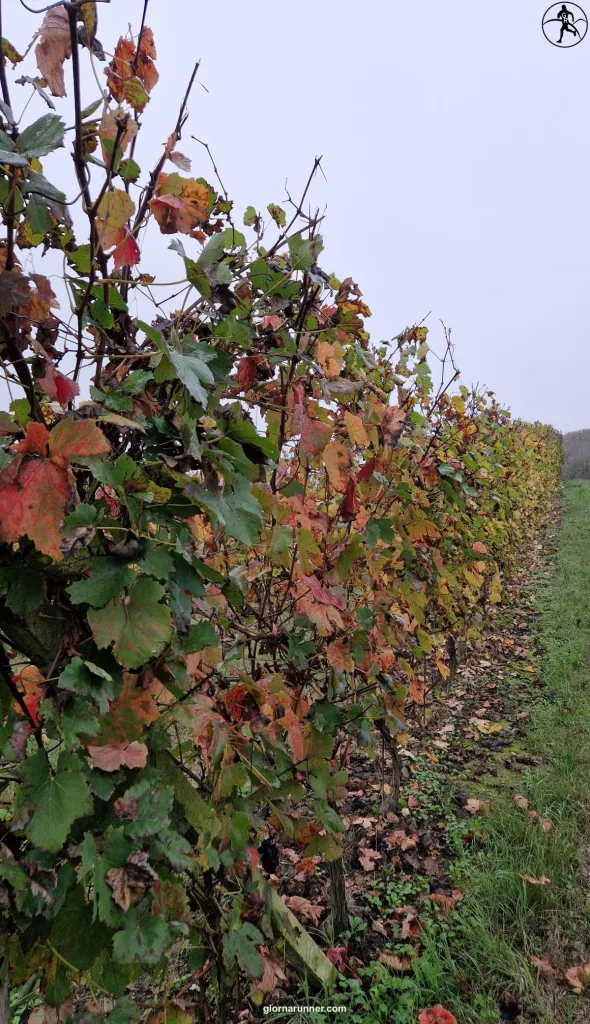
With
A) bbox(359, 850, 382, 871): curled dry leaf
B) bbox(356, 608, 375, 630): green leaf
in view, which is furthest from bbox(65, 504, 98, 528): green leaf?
bbox(359, 850, 382, 871): curled dry leaf

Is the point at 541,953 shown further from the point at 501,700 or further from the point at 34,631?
the point at 501,700

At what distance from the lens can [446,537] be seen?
161 inches

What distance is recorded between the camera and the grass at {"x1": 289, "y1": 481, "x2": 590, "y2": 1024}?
6.27 feet

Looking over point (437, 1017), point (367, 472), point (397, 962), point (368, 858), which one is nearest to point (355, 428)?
point (367, 472)

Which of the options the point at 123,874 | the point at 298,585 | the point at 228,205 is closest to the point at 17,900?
the point at 123,874

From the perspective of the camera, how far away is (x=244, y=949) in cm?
123

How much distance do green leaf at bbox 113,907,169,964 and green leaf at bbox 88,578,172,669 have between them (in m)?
0.34

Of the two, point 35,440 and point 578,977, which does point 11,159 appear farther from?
point 578,977

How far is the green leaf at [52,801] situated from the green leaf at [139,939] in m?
A: 0.14

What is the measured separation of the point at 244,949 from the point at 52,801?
739mm

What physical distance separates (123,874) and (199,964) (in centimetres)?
74

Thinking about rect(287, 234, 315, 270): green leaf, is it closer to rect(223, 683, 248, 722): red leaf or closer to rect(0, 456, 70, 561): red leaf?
rect(0, 456, 70, 561): red leaf

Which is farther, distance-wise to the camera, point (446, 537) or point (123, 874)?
point (446, 537)

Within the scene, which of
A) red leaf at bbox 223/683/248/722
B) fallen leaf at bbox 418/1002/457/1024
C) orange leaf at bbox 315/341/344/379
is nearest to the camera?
red leaf at bbox 223/683/248/722
